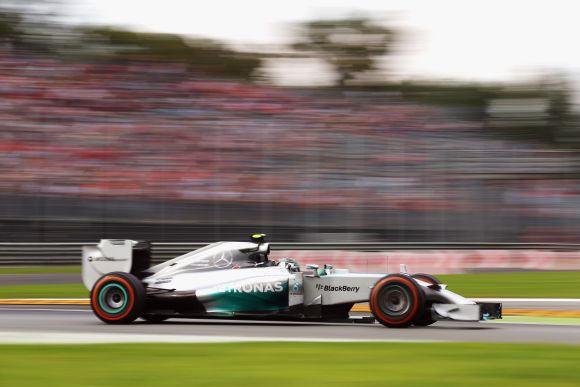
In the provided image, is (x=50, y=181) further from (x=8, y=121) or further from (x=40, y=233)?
(x=8, y=121)

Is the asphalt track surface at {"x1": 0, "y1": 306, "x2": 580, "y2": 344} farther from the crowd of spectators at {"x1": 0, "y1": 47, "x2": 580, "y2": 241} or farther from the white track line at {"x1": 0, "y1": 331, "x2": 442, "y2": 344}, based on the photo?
the crowd of spectators at {"x1": 0, "y1": 47, "x2": 580, "y2": 241}

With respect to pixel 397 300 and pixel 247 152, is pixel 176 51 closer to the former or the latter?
pixel 247 152

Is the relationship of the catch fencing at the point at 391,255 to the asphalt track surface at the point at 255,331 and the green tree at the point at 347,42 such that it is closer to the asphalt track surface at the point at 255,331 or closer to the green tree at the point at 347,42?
the asphalt track surface at the point at 255,331

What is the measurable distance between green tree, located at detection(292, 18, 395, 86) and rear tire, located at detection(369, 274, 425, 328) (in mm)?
32257

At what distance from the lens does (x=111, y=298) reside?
10.5 m

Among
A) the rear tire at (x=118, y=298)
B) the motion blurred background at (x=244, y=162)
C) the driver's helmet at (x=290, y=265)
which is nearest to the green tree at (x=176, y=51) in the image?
the motion blurred background at (x=244, y=162)

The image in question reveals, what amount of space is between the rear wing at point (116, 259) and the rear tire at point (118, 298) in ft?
1.14

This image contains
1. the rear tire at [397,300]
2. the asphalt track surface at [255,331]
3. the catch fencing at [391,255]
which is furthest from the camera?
the catch fencing at [391,255]

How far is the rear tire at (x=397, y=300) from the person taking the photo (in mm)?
9625

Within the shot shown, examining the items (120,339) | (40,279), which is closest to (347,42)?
(40,279)

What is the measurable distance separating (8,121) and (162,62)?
7.23m

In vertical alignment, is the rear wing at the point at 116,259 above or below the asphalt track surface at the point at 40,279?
above

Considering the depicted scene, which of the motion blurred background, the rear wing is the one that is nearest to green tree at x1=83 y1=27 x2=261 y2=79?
the motion blurred background

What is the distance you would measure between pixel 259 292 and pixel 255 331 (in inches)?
22.0
